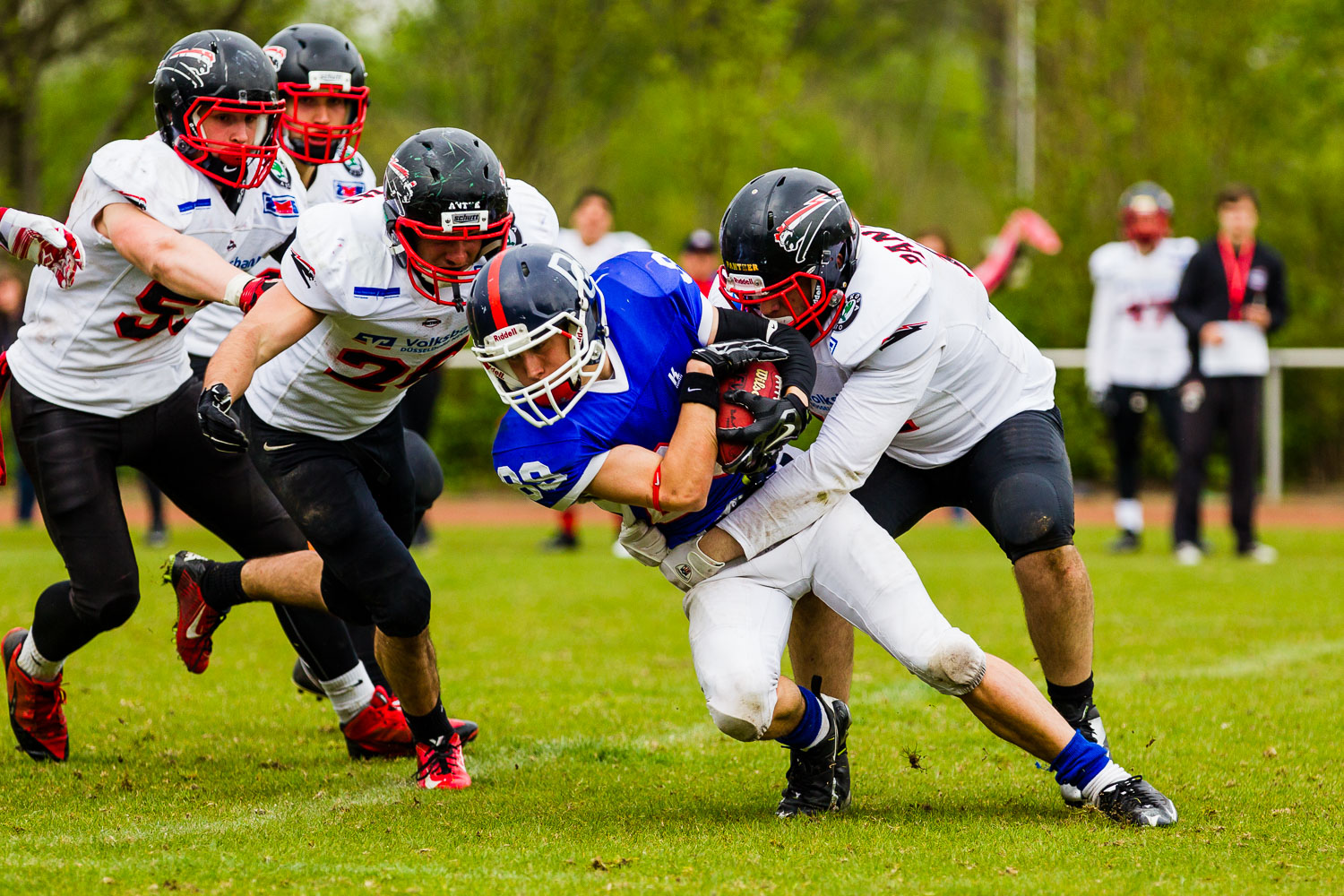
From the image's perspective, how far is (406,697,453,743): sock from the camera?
4.45 meters

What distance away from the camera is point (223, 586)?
15.8 feet

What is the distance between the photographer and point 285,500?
4.39 m

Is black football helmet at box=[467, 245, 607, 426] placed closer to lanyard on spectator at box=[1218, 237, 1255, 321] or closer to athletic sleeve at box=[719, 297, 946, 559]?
athletic sleeve at box=[719, 297, 946, 559]

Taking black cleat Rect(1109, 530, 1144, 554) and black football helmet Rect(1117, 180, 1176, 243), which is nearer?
black football helmet Rect(1117, 180, 1176, 243)

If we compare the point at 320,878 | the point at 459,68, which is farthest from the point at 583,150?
the point at 320,878

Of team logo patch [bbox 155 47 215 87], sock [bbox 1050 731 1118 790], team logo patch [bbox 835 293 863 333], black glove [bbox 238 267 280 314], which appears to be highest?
team logo patch [bbox 155 47 215 87]

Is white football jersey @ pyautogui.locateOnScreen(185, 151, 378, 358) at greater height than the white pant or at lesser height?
greater

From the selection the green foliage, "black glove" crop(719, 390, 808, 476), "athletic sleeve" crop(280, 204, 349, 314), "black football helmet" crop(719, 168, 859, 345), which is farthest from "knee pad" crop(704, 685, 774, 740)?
the green foliage

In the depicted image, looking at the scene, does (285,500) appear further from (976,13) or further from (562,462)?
(976,13)

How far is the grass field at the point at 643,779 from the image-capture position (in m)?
3.42

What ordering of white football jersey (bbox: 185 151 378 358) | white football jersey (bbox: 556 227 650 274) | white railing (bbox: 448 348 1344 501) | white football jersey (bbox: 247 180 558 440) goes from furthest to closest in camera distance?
white railing (bbox: 448 348 1344 501) → white football jersey (bbox: 556 227 650 274) → white football jersey (bbox: 185 151 378 358) → white football jersey (bbox: 247 180 558 440)

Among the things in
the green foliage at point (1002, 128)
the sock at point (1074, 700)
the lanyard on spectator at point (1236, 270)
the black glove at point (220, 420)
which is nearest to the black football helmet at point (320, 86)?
the black glove at point (220, 420)

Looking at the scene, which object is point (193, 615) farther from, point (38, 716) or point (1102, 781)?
point (1102, 781)

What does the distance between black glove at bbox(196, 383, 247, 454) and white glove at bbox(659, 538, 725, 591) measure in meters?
1.15
